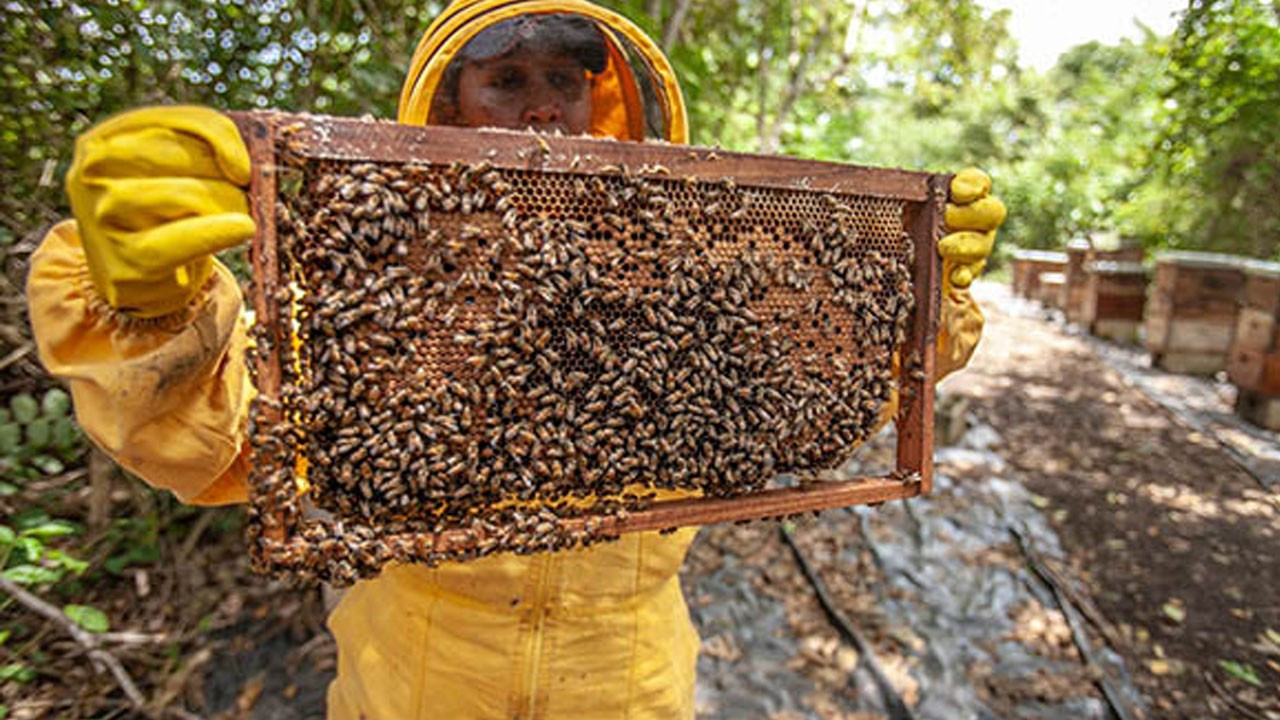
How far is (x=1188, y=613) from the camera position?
503 cm

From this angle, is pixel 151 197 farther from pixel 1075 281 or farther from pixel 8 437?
pixel 1075 281

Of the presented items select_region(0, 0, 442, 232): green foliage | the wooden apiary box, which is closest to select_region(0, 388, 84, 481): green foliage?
select_region(0, 0, 442, 232): green foliage

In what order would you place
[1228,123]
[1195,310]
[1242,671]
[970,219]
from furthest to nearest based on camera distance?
[1195,310] → [1228,123] → [1242,671] → [970,219]

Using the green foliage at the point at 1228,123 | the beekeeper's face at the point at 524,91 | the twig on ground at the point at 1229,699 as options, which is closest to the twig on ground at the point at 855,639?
the twig on ground at the point at 1229,699

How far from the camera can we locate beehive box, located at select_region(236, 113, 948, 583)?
1.48m

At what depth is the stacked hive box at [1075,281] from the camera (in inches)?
618

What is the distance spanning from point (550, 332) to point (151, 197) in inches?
32.0

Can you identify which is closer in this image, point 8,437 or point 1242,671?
point 8,437

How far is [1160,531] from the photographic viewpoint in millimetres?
6070

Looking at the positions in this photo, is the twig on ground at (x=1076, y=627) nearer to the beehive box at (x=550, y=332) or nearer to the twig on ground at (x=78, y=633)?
the beehive box at (x=550, y=332)

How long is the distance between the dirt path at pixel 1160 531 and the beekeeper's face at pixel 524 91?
16.1ft

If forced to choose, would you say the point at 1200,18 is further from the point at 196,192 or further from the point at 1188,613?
the point at 196,192

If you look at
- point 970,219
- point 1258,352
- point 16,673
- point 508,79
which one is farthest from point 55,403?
point 1258,352

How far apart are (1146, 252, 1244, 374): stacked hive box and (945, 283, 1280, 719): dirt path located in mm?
1529
